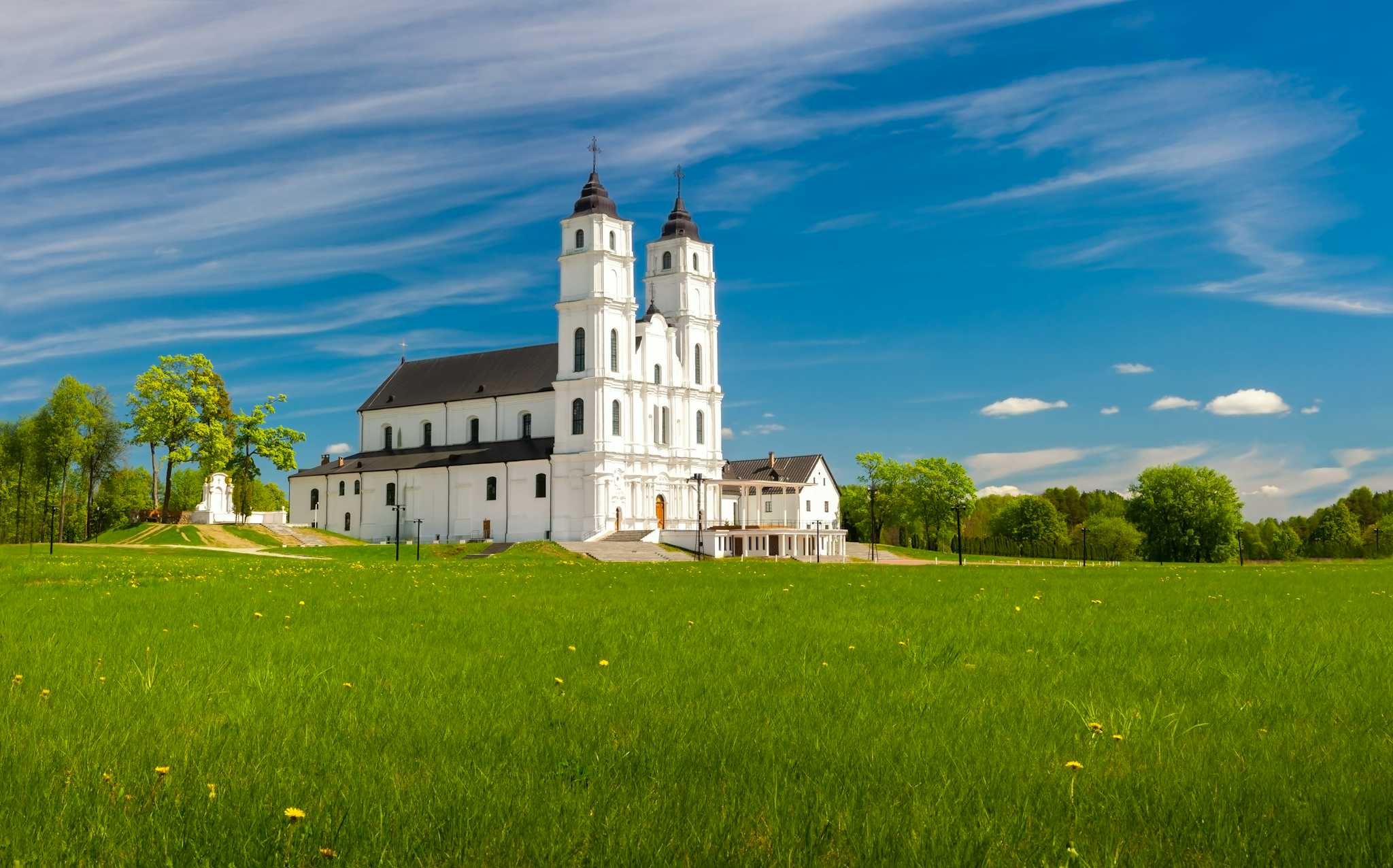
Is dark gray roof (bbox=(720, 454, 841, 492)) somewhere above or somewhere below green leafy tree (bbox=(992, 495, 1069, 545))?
above

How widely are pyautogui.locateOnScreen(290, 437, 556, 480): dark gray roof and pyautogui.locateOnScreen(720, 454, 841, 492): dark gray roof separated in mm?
21795

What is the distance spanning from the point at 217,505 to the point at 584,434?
27501 millimetres

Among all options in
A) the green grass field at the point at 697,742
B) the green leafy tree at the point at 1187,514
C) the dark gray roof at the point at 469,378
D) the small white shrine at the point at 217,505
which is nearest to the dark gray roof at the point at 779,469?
the dark gray roof at the point at 469,378

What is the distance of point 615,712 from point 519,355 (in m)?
81.6

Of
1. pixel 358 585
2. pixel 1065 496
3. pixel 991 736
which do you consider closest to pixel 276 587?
pixel 358 585

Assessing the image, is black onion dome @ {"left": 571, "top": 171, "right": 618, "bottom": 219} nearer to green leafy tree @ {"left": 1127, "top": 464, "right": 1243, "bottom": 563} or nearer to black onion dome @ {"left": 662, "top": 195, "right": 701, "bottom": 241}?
black onion dome @ {"left": 662, "top": 195, "right": 701, "bottom": 241}

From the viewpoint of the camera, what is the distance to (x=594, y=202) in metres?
78.0

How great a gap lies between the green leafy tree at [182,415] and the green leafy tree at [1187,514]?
78.9m

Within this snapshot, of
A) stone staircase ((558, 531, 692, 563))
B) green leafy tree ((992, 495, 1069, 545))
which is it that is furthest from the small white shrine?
green leafy tree ((992, 495, 1069, 545))

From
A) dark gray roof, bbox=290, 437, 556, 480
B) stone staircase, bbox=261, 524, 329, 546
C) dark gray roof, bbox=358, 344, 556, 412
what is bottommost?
stone staircase, bbox=261, 524, 329, 546

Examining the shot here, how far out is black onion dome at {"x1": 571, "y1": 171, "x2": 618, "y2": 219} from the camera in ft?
255

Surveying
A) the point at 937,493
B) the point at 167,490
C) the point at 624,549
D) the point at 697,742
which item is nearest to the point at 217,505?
the point at 167,490

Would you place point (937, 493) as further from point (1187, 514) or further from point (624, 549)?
point (624, 549)

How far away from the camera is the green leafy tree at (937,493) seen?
10275cm
